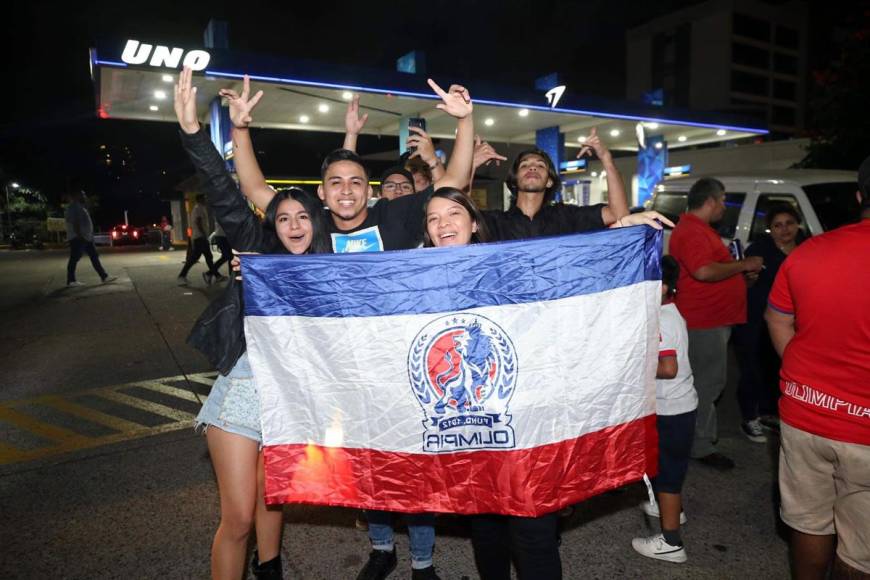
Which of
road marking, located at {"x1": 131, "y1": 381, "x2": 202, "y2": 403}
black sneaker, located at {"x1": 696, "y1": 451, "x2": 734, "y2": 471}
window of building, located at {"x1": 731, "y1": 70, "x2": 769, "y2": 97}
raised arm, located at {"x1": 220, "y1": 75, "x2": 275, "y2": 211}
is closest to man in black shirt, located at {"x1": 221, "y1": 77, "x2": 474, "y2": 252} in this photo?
raised arm, located at {"x1": 220, "y1": 75, "x2": 275, "y2": 211}

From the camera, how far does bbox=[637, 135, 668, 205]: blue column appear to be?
70.2 feet

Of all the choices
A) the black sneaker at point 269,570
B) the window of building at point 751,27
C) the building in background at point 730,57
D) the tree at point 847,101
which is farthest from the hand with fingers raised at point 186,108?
the window of building at point 751,27

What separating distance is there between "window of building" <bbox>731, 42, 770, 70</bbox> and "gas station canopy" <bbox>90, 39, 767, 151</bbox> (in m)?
58.4

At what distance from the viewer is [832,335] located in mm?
2182

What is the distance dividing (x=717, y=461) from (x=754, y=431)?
74cm

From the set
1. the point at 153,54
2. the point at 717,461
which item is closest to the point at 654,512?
the point at 717,461

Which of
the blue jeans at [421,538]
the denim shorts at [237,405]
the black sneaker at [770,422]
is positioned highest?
the denim shorts at [237,405]

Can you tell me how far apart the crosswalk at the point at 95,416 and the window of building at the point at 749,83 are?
265 ft

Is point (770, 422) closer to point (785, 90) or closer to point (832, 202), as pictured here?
point (832, 202)

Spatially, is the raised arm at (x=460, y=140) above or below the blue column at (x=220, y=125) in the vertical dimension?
below

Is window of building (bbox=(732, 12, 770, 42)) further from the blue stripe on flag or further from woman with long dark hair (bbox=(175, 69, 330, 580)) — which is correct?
woman with long dark hair (bbox=(175, 69, 330, 580))

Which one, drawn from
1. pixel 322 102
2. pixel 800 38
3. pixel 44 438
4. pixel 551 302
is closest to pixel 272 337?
pixel 551 302

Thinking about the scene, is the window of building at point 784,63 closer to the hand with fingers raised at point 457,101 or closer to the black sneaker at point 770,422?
the black sneaker at point 770,422

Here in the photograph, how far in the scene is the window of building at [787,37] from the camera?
7338cm
